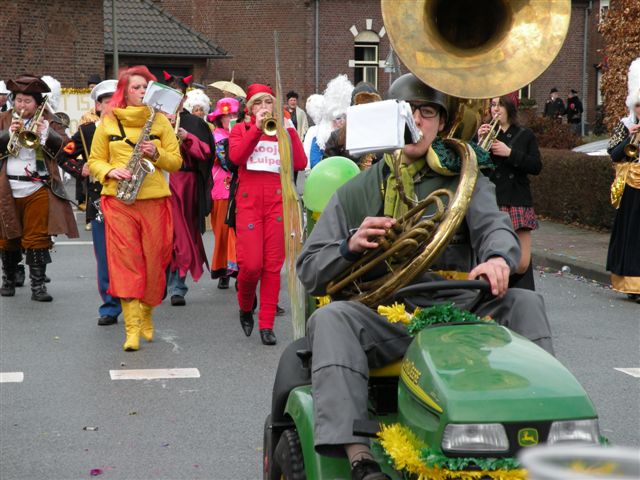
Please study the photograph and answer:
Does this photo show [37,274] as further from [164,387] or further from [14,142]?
[164,387]

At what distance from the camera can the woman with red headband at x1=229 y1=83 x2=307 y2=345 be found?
8344 mm

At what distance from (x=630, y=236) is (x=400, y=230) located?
722 centimetres

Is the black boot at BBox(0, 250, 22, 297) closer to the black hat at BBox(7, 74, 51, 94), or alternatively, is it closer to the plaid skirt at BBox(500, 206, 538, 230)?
the black hat at BBox(7, 74, 51, 94)

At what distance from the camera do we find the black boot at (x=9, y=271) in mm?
10659

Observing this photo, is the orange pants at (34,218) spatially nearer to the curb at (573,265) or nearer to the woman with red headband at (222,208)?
the woman with red headband at (222,208)

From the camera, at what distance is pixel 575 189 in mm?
16500

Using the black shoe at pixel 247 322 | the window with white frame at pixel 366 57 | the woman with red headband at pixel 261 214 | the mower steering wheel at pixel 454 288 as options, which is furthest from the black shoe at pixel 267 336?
the window with white frame at pixel 366 57

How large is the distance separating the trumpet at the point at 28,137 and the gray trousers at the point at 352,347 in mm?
7061

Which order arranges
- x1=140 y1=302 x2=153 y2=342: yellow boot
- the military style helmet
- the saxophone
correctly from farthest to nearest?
x1=140 y1=302 x2=153 y2=342: yellow boot, the saxophone, the military style helmet

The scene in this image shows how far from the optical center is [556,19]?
4.36 meters

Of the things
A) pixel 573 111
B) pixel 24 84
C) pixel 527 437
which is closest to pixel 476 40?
pixel 527 437

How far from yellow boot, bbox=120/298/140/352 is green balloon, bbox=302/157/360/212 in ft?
9.53

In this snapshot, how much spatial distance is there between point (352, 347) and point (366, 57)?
139ft

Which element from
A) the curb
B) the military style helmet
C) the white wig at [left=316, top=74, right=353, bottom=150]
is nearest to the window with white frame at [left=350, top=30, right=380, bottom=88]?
the curb
